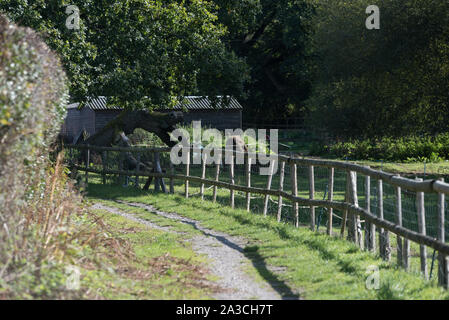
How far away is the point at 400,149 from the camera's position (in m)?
30.2

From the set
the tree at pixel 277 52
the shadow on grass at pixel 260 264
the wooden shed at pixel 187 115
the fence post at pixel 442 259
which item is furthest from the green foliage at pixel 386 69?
the fence post at pixel 442 259

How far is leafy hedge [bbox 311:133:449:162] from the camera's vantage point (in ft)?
97.8

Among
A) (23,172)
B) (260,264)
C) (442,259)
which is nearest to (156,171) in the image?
(260,264)

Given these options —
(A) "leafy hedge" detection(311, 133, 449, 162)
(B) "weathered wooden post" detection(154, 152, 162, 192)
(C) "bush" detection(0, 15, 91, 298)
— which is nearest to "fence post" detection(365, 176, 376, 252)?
(C) "bush" detection(0, 15, 91, 298)

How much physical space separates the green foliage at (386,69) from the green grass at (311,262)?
56.7ft

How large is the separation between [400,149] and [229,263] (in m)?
22.6

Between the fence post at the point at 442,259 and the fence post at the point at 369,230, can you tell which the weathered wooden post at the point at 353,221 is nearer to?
the fence post at the point at 369,230

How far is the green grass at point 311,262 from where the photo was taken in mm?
7109

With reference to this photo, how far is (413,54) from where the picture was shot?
28641 millimetres

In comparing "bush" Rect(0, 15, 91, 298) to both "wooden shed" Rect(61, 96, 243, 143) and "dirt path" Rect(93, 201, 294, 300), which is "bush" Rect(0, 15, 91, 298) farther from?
"wooden shed" Rect(61, 96, 243, 143)
